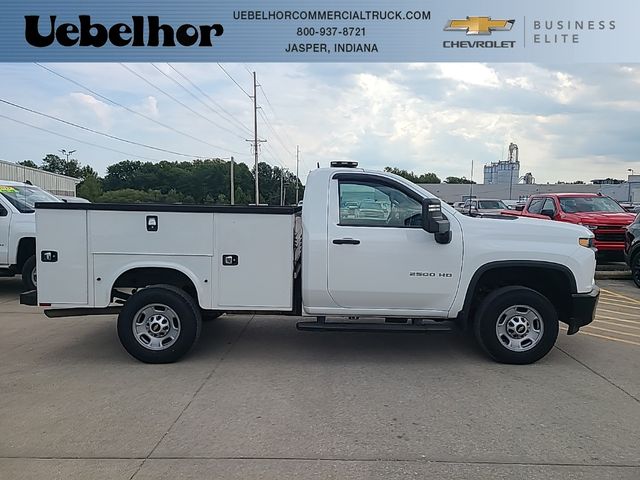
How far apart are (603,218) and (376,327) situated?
9.85 metres

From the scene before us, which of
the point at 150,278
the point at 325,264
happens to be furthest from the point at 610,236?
the point at 150,278

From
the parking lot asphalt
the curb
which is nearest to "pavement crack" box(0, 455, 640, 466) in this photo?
the parking lot asphalt

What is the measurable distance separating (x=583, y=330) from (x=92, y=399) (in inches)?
250

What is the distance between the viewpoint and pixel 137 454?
4.01 metres

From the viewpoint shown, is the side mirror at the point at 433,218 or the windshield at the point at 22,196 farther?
the windshield at the point at 22,196

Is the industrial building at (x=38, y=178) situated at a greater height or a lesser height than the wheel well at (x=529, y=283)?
greater

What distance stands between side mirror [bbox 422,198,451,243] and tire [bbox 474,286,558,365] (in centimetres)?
96

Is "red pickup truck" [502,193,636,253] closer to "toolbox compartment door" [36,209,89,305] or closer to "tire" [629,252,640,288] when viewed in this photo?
"tire" [629,252,640,288]

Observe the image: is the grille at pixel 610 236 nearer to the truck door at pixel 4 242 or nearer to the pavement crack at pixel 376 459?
the pavement crack at pixel 376 459

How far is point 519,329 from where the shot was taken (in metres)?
6.04

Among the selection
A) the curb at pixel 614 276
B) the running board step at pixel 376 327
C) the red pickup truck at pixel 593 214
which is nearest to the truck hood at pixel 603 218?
the red pickup truck at pixel 593 214

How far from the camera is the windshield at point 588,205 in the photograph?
14.3m

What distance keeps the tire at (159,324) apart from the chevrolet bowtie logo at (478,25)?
1038cm

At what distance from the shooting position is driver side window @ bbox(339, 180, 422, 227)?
6082 millimetres
